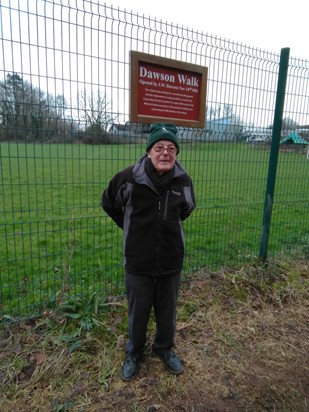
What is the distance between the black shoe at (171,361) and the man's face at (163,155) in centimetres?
162

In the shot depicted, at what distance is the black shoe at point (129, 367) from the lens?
101 inches

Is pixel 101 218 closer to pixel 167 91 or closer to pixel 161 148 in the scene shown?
pixel 167 91

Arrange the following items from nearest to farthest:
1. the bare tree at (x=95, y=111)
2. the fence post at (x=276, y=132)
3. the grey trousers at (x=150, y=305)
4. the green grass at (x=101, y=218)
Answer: the grey trousers at (x=150, y=305) < the bare tree at (x=95, y=111) < the green grass at (x=101, y=218) < the fence post at (x=276, y=132)

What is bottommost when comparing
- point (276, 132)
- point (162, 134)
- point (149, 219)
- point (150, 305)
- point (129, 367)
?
point (129, 367)

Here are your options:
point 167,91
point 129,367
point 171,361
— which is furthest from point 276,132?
point 129,367

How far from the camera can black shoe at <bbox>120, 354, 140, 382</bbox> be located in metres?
2.57

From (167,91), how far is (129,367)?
2787 millimetres

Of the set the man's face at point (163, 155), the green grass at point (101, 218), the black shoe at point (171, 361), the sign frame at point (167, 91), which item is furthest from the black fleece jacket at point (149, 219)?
the sign frame at point (167, 91)

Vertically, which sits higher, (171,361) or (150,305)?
(150,305)

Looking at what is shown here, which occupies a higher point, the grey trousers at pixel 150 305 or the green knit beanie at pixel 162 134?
the green knit beanie at pixel 162 134

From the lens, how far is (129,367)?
2.62 m

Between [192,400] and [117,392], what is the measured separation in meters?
0.58

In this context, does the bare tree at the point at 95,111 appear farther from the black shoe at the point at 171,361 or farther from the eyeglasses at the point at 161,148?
the black shoe at the point at 171,361

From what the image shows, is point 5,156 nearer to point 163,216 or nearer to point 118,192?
point 118,192
